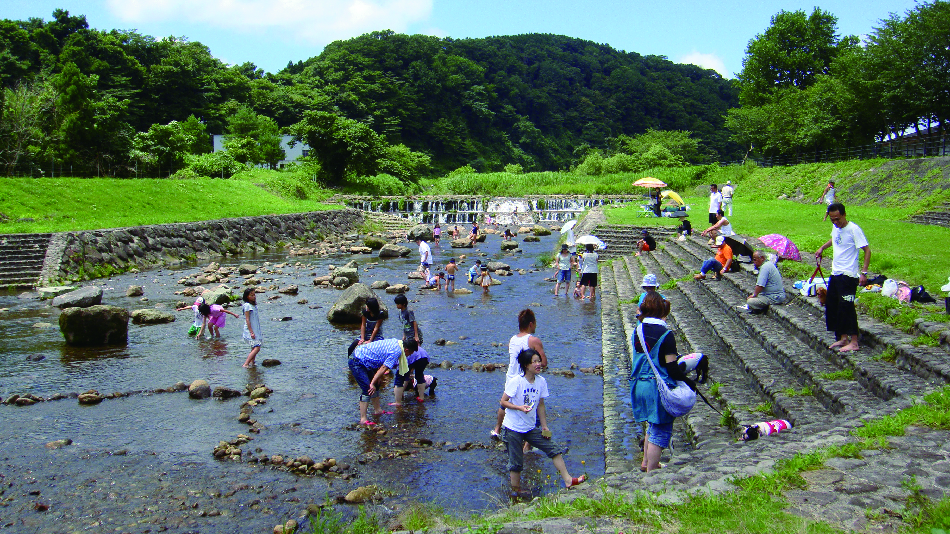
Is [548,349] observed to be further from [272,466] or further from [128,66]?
[128,66]

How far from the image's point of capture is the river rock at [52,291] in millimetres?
18661

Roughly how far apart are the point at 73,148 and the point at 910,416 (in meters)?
43.8

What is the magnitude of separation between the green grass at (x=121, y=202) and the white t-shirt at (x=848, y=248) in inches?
962

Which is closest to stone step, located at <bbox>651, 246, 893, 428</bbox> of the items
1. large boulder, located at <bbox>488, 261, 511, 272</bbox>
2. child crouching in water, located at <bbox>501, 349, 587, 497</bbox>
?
child crouching in water, located at <bbox>501, 349, 587, 497</bbox>

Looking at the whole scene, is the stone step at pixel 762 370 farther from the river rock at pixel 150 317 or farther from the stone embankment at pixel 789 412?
the river rock at pixel 150 317

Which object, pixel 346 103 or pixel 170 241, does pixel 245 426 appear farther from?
pixel 346 103

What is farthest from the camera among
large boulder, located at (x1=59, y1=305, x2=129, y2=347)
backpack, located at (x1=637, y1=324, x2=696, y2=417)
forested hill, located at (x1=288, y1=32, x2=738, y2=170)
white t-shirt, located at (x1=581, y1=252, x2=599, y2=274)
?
forested hill, located at (x1=288, y1=32, x2=738, y2=170)

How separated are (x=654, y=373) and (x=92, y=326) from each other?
12.0 meters

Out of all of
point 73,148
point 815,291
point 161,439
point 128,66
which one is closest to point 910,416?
point 815,291

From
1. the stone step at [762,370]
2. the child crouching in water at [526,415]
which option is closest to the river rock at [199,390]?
the child crouching in water at [526,415]

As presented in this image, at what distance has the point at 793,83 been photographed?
188 feet

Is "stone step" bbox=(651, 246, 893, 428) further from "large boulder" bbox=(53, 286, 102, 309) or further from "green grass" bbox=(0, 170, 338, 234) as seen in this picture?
"green grass" bbox=(0, 170, 338, 234)

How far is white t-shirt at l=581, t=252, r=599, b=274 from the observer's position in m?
17.7

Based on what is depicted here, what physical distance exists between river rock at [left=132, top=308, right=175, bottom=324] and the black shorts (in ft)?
34.7
